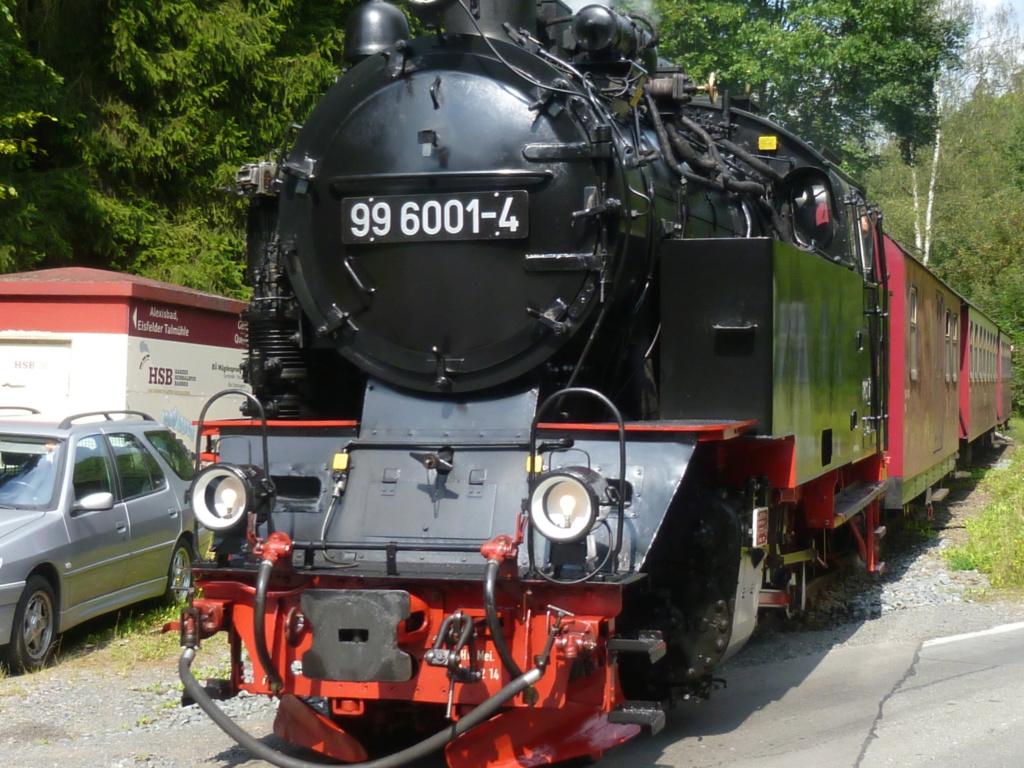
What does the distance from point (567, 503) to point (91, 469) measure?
4.40 m

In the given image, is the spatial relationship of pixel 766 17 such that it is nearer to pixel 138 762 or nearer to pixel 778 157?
pixel 778 157

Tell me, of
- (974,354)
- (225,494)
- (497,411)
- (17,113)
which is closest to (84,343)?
(17,113)

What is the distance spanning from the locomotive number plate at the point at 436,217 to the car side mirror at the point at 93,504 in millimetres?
2814

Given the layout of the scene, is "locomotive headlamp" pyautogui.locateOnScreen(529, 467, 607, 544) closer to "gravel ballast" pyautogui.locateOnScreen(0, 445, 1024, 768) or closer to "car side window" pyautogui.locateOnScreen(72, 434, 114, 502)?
"gravel ballast" pyautogui.locateOnScreen(0, 445, 1024, 768)

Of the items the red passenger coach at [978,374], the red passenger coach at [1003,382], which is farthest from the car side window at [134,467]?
the red passenger coach at [1003,382]

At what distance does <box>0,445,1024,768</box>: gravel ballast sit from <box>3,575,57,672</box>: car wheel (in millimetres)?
97

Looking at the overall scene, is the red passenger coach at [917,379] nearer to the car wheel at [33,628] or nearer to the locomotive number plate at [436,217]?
the locomotive number plate at [436,217]

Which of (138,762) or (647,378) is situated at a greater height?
(647,378)

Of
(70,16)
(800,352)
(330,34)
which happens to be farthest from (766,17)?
(800,352)

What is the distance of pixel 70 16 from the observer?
46.7 feet

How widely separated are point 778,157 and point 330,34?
9.56 metres

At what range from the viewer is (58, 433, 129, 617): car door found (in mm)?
6953

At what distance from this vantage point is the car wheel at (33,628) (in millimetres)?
6371

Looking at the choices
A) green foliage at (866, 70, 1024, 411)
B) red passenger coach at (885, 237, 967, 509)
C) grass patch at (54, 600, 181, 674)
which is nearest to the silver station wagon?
grass patch at (54, 600, 181, 674)
